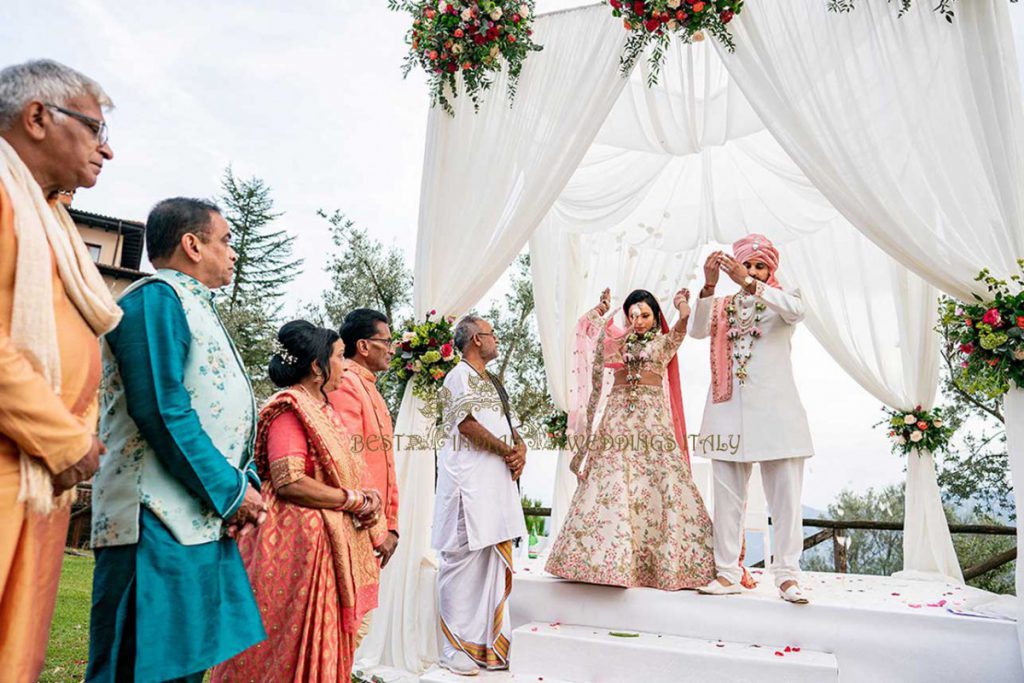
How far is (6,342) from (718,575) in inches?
139

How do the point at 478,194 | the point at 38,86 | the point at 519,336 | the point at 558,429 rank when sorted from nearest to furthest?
the point at 38,86 → the point at 478,194 → the point at 558,429 → the point at 519,336

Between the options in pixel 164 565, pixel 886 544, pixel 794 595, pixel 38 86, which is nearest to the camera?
pixel 38 86

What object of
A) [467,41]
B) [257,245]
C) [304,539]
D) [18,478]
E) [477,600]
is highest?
[257,245]

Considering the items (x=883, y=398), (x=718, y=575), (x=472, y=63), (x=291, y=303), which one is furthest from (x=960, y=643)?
(x=291, y=303)

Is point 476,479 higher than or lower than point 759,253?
lower

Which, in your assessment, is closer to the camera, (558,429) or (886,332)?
(886,332)

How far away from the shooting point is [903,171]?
11.6ft

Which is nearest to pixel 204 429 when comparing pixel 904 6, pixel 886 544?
pixel 904 6

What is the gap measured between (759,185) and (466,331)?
2969 mm

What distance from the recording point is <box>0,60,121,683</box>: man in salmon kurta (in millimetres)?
1276

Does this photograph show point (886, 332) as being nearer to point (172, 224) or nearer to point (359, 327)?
point (359, 327)

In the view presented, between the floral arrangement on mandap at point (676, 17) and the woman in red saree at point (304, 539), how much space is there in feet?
8.42

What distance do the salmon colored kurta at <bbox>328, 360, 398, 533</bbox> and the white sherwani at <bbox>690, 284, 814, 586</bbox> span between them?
1.84 m

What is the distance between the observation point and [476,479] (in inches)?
153
